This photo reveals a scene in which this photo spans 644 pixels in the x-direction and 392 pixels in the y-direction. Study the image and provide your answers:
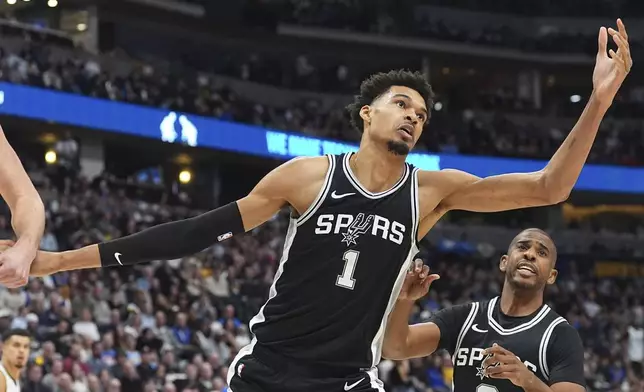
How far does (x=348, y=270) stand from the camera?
405 cm

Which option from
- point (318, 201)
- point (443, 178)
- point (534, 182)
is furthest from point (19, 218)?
point (534, 182)

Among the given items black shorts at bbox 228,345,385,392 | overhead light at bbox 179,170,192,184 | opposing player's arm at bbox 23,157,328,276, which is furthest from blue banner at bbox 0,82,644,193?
black shorts at bbox 228,345,385,392

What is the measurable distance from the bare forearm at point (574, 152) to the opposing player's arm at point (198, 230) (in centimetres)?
96

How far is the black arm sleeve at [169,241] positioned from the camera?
13.5 ft

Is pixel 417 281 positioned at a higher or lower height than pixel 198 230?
lower

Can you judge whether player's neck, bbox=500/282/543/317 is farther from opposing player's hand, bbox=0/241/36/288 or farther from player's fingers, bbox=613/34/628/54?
opposing player's hand, bbox=0/241/36/288

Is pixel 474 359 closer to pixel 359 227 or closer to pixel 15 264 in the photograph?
pixel 359 227

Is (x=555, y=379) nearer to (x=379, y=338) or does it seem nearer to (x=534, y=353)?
(x=534, y=353)

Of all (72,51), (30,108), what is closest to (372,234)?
(30,108)

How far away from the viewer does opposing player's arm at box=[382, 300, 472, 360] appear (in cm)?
508

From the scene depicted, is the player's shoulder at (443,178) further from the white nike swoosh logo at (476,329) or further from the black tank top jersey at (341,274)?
the white nike swoosh logo at (476,329)

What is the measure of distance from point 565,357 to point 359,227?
57.2 inches

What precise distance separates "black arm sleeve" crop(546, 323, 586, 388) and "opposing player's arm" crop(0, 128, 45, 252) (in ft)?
8.53

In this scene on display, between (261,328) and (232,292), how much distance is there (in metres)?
12.2
